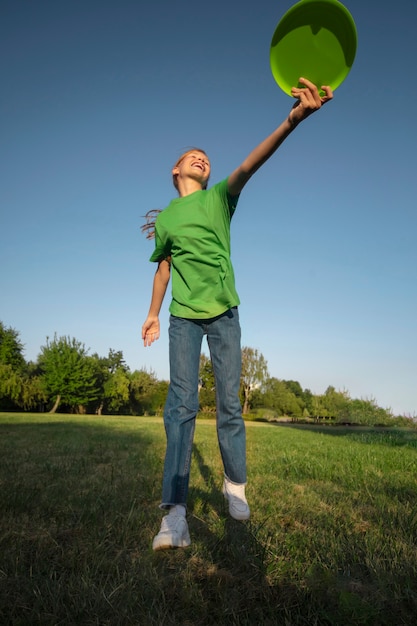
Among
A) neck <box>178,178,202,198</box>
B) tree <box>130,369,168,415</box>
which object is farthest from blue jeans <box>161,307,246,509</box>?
tree <box>130,369,168,415</box>

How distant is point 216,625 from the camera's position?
4.48 feet

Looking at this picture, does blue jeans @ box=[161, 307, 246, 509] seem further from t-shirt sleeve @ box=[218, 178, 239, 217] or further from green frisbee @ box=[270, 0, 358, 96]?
green frisbee @ box=[270, 0, 358, 96]

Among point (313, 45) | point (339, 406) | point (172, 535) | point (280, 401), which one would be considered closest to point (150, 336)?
point (172, 535)

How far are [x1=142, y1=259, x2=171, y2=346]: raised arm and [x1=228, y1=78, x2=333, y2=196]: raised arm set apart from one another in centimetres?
92

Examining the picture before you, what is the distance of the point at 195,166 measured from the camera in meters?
3.02

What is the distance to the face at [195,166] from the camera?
119 inches

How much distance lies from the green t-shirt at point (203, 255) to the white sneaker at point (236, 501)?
41.5 inches

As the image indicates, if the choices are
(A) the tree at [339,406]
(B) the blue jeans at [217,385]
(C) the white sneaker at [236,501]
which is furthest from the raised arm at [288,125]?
(A) the tree at [339,406]

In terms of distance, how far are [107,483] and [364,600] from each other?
256 centimetres

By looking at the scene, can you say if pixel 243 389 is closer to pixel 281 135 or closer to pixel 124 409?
pixel 124 409

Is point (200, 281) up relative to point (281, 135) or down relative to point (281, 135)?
down

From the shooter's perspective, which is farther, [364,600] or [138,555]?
[138,555]

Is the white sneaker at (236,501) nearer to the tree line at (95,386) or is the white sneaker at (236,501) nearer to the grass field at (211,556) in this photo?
the grass field at (211,556)

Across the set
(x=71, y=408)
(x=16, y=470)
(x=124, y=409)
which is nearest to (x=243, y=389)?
(x=124, y=409)
